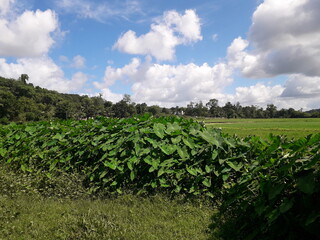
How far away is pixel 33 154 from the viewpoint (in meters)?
5.27

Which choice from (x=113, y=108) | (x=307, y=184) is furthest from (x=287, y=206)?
(x=113, y=108)

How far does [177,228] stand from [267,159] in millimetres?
1396

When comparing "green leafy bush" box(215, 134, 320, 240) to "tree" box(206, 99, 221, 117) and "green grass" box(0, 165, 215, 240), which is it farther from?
"tree" box(206, 99, 221, 117)

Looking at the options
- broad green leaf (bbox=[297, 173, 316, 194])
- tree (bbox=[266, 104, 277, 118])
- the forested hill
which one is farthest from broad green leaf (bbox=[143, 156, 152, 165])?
tree (bbox=[266, 104, 277, 118])

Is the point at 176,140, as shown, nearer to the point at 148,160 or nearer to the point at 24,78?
the point at 148,160

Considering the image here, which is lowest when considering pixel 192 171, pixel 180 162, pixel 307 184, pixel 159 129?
pixel 192 171

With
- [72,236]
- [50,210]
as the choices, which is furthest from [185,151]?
[50,210]

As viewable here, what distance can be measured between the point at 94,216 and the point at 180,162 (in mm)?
1491

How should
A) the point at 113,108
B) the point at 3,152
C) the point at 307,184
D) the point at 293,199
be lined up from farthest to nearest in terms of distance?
the point at 113,108, the point at 3,152, the point at 293,199, the point at 307,184

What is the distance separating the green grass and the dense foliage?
243 mm

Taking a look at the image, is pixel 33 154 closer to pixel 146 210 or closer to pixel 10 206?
pixel 10 206

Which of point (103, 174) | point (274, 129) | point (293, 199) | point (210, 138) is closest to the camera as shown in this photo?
point (293, 199)

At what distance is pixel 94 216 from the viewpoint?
329 centimetres

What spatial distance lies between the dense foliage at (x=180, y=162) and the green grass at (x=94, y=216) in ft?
0.80
